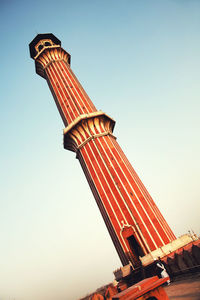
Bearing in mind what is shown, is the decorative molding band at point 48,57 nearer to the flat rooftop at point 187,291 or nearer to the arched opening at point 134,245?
the arched opening at point 134,245

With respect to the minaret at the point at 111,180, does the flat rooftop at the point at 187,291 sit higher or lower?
lower

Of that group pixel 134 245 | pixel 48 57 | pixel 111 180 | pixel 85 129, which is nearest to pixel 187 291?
pixel 134 245

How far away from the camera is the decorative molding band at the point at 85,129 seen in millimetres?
26688

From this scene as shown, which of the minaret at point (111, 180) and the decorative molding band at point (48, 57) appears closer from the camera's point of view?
the minaret at point (111, 180)

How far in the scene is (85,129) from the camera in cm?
2695

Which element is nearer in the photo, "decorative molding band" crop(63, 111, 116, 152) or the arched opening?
the arched opening

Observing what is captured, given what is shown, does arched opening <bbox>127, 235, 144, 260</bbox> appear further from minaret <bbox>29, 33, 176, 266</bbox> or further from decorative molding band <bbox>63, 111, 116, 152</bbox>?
decorative molding band <bbox>63, 111, 116, 152</bbox>

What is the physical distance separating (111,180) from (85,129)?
869 cm

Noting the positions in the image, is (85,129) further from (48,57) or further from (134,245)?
(48,57)

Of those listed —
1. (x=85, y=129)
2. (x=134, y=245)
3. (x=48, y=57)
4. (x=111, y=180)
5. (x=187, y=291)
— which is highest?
(x=48, y=57)

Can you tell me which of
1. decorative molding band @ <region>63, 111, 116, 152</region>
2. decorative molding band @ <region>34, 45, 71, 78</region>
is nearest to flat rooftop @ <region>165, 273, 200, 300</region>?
decorative molding band @ <region>63, 111, 116, 152</region>

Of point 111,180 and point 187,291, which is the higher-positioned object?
point 111,180

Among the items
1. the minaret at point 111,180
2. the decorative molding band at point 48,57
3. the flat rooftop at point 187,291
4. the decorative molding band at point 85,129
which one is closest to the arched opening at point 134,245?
the minaret at point 111,180

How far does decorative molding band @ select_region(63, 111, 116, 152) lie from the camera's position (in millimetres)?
26688
